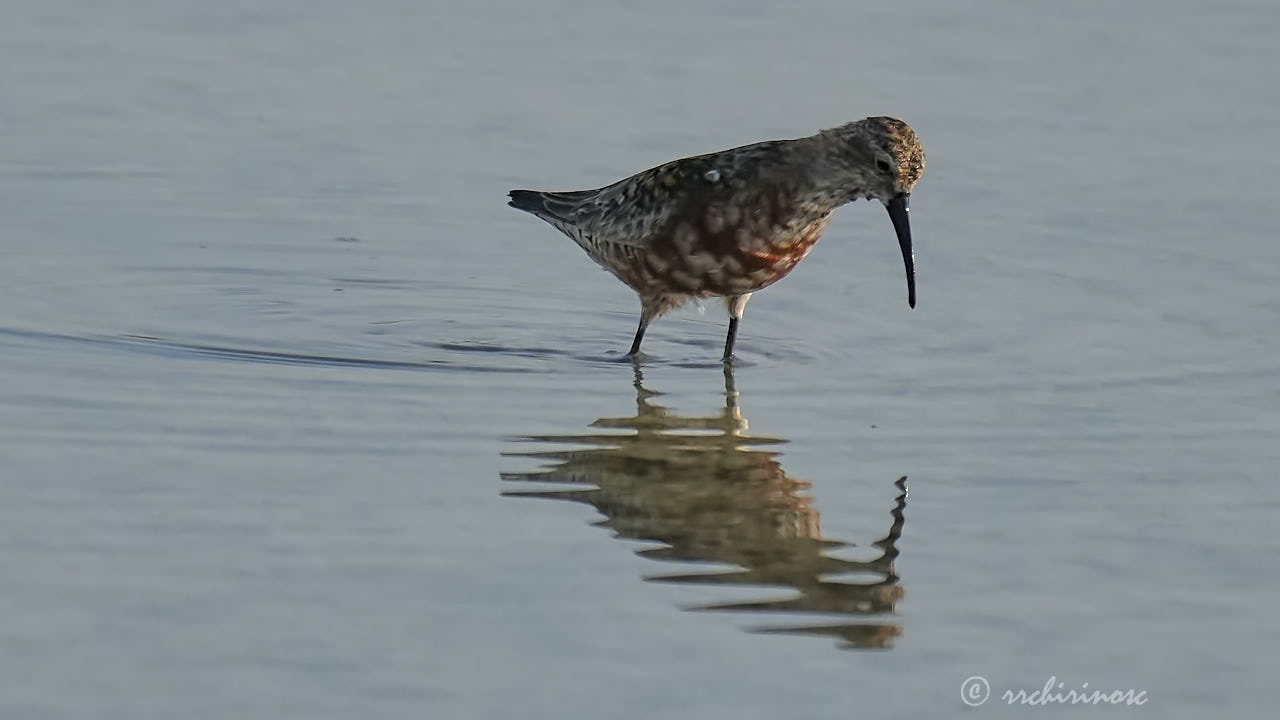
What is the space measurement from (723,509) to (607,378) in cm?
205

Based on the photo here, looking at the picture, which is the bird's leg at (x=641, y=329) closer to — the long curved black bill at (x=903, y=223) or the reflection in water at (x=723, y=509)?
the reflection in water at (x=723, y=509)

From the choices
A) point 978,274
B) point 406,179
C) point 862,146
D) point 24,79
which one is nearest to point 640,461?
point 862,146

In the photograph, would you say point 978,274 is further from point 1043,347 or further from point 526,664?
point 526,664

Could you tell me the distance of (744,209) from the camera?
982cm

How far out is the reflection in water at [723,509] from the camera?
6.46 meters

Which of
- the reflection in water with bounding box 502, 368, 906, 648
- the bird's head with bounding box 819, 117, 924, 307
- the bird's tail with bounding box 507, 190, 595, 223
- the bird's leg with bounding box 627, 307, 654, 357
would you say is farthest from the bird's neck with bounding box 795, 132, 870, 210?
the bird's tail with bounding box 507, 190, 595, 223

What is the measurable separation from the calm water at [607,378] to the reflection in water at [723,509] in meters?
0.02

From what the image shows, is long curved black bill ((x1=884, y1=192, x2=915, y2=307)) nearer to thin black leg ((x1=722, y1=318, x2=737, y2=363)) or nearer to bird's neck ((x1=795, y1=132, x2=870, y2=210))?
bird's neck ((x1=795, y1=132, x2=870, y2=210))

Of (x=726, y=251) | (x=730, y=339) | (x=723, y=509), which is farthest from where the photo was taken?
(x=730, y=339)

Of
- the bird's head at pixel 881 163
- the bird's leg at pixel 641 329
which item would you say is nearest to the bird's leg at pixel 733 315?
the bird's leg at pixel 641 329

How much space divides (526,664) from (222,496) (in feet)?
5.83

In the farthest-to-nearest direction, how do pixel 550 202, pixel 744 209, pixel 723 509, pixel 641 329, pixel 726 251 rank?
1. pixel 550 202
2. pixel 641 329
3. pixel 726 251
4. pixel 744 209
5. pixel 723 509

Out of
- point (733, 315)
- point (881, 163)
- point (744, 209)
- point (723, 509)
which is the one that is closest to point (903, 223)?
point (881, 163)

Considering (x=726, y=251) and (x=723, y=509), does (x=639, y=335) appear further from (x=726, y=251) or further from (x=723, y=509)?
(x=723, y=509)
